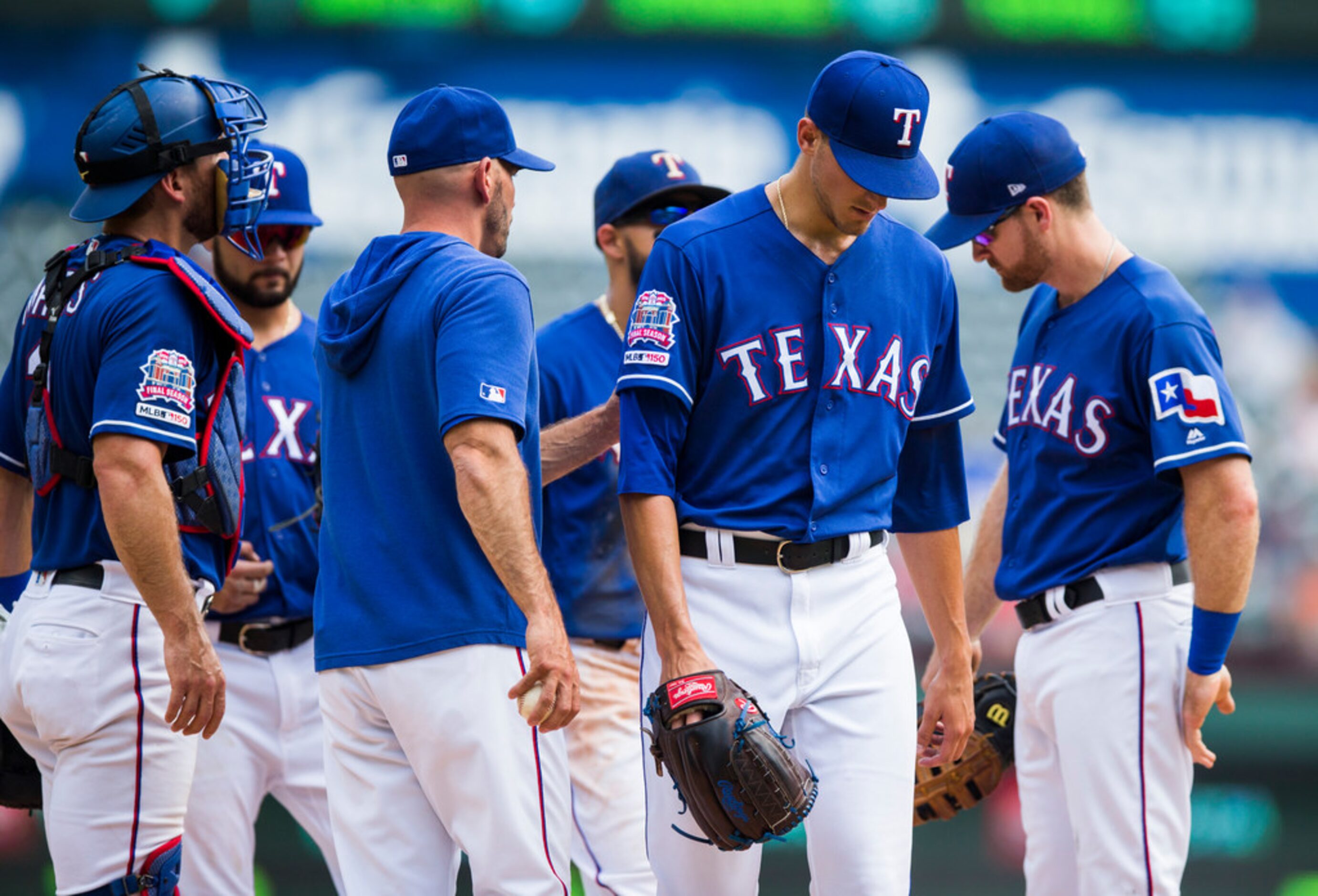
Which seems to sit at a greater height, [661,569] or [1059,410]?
[1059,410]

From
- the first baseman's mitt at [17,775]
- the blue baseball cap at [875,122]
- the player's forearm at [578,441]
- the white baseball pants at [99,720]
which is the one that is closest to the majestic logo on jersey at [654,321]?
the blue baseball cap at [875,122]

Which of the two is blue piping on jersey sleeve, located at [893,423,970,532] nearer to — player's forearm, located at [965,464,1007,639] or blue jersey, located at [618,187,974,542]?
blue jersey, located at [618,187,974,542]

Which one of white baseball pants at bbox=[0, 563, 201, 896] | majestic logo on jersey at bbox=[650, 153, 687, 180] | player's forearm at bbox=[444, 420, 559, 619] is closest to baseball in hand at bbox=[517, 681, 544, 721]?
player's forearm at bbox=[444, 420, 559, 619]

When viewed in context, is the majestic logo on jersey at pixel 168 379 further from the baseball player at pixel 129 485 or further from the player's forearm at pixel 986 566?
the player's forearm at pixel 986 566

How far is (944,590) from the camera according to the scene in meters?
3.08

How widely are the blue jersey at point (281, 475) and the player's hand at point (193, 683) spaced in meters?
0.90

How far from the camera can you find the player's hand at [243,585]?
3580 millimetres

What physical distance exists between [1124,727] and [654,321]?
55.8 inches

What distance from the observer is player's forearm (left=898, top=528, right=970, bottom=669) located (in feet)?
10.1

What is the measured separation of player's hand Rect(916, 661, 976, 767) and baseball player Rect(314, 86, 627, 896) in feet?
2.73

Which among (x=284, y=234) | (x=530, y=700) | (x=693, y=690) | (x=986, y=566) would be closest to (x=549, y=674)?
(x=530, y=700)

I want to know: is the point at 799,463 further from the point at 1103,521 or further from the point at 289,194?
the point at 289,194

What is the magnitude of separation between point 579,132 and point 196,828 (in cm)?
487

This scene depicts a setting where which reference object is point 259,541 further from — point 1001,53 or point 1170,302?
point 1001,53
